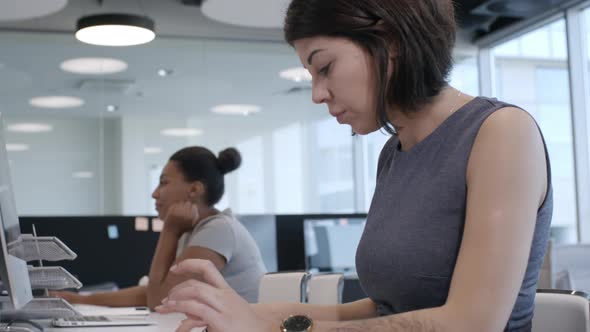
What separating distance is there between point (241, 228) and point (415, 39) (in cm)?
180

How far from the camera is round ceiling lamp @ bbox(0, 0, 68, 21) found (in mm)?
4398

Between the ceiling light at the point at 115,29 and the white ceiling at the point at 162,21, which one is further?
the white ceiling at the point at 162,21

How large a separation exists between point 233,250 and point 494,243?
72.2 inches

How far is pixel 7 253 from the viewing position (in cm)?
138

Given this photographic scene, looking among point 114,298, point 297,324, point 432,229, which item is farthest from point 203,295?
point 114,298

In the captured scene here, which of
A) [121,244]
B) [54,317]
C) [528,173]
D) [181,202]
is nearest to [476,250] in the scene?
[528,173]

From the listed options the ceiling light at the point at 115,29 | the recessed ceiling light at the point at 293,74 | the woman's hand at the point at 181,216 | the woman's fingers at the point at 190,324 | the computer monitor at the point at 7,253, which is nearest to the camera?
the woman's fingers at the point at 190,324

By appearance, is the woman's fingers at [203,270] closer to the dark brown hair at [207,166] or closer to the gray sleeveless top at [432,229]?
the gray sleeveless top at [432,229]

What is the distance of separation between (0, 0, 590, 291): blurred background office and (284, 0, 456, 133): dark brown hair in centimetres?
392

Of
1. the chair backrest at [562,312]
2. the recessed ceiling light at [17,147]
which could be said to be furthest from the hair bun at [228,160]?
the recessed ceiling light at [17,147]

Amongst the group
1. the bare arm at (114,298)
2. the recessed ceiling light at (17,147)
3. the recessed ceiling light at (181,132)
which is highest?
the recessed ceiling light at (181,132)

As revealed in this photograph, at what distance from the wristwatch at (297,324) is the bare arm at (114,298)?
1951 millimetres

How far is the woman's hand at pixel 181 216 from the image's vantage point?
9.48ft

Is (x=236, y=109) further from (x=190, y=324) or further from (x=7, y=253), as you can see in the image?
(x=190, y=324)
